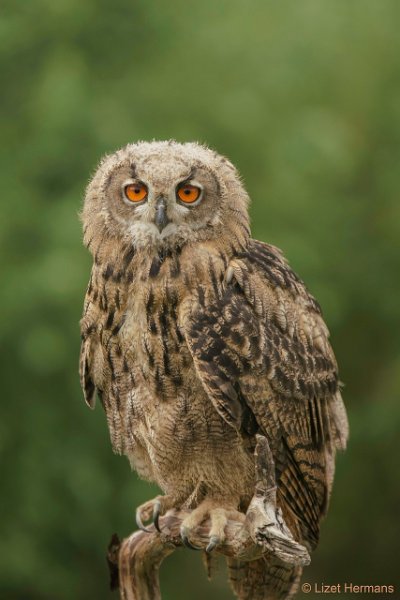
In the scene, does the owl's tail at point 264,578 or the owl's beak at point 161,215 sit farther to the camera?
the owl's tail at point 264,578

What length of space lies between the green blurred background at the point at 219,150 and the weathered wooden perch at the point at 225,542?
6.28 ft

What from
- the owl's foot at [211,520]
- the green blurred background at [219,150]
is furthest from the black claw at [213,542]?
the green blurred background at [219,150]

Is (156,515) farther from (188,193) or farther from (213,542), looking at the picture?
(188,193)

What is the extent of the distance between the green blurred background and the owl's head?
5.73 feet

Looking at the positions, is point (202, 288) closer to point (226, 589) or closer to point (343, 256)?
point (343, 256)

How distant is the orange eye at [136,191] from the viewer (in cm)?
369

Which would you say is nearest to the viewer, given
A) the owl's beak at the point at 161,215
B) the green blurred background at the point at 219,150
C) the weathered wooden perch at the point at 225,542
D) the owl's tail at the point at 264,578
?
the weathered wooden perch at the point at 225,542

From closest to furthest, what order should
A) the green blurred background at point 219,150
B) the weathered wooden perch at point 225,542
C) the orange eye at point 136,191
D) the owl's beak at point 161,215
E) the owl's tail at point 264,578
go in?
the weathered wooden perch at point 225,542
the owl's beak at point 161,215
the orange eye at point 136,191
the owl's tail at point 264,578
the green blurred background at point 219,150

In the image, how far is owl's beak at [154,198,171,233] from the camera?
11.7 ft

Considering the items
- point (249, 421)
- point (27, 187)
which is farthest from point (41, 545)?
point (249, 421)

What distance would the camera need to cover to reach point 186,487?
13.1 ft

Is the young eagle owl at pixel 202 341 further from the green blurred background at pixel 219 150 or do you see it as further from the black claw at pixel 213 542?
the green blurred background at pixel 219 150

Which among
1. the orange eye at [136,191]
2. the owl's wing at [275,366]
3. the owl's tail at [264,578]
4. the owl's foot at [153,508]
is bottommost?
the owl's tail at [264,578]

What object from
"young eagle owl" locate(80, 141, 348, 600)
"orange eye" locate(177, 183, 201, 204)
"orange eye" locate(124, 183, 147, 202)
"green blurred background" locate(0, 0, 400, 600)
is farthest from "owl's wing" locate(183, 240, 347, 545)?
"green blurred background" locate(0, 0, 400, 600)
